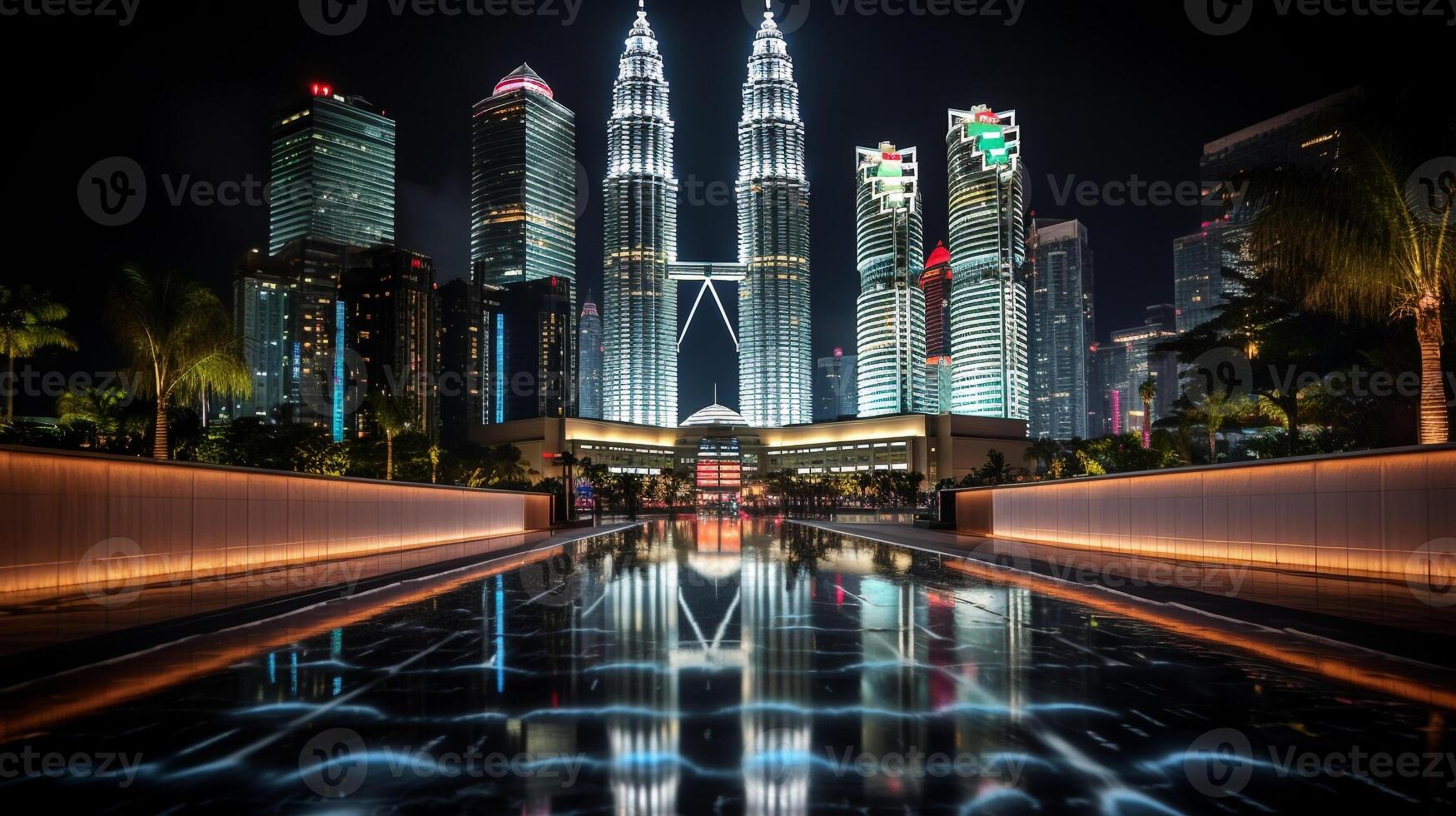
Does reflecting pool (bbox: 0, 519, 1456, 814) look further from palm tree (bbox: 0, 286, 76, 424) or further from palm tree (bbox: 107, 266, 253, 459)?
palm tree (bbox: 0, 286, 76, 424)

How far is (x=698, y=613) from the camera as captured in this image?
46.4 ft

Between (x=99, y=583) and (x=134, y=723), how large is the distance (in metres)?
11.3

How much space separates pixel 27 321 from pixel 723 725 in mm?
32314

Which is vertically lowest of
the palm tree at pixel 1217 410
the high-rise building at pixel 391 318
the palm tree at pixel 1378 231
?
the palm tree at pixel 1217 410

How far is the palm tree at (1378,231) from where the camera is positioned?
672 inches

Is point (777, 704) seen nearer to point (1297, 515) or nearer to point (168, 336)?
point (1297, 515)

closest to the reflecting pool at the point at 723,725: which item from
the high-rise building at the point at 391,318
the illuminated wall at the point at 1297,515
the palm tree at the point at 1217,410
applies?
the illuminated wall at the point at 1297,515

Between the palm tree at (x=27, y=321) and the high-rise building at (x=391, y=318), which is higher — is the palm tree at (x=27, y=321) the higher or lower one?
the lower one

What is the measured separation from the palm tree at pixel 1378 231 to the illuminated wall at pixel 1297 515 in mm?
2058

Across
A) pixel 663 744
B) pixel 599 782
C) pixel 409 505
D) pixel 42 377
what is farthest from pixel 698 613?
pixel 42 377

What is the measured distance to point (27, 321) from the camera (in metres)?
28.6

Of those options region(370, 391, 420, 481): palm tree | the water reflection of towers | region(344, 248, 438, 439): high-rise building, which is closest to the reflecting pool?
the water reflection of towers

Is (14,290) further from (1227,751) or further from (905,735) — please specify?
(1227,751)

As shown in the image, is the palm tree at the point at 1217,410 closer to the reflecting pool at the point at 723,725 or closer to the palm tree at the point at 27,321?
the reflecting pool at the point at 723,725
